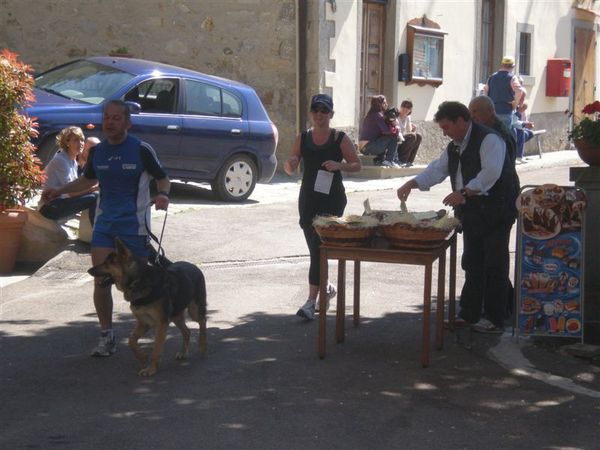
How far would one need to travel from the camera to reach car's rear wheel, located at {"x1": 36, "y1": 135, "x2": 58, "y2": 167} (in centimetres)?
1297

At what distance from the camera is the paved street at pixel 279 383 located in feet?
19.7

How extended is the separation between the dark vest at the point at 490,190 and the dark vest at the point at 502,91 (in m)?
→ 10.5

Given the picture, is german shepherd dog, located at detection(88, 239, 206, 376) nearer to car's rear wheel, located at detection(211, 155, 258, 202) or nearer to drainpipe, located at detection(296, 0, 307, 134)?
car's rear wheel, located at detection(211, 155, 258, 202)

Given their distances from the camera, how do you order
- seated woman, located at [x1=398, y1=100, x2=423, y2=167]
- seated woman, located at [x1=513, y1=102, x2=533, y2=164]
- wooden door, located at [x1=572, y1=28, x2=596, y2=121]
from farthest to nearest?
wooden door, located at [x1=572, y1=28, x2=596, y2=121] < seated woman, located at [x1=513, y1=102, x2=533, y2=164] < seated woman, located at [x1=398, y1=100, x2=423, y2=167]

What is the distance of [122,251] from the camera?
7.11m

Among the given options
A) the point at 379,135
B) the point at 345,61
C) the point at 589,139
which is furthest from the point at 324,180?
the point at 345,61

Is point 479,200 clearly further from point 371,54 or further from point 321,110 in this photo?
point 371,54

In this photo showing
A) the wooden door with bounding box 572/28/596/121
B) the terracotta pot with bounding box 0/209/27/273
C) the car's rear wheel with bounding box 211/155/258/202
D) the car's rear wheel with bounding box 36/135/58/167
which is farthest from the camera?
the wooden door with bounding box 572/28/596/121

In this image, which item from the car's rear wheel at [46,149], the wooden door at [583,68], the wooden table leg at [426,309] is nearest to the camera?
the wooden table leg at [426,309]

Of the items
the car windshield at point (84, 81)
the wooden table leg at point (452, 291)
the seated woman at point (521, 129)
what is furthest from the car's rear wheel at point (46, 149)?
the seated woman at point (521, 129)

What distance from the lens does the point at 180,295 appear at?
7.43 metres

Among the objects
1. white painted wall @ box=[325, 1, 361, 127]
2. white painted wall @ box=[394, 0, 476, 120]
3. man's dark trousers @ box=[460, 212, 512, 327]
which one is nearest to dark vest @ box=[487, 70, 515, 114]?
white painted wall @ box=[325, 1, 361, 127]

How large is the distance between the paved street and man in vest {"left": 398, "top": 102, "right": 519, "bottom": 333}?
272 millimetres

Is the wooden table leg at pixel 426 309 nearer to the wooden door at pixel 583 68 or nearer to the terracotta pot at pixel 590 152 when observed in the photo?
the terracotta pot at pixel 590 152
